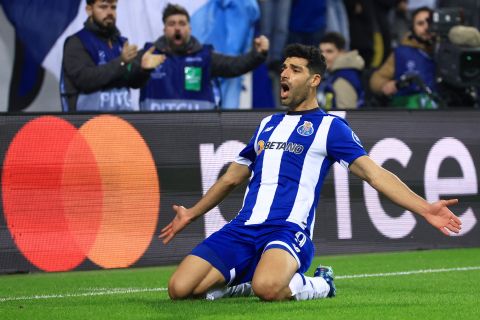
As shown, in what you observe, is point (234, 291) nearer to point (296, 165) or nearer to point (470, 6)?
point (296, 165)

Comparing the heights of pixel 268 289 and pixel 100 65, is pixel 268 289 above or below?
below

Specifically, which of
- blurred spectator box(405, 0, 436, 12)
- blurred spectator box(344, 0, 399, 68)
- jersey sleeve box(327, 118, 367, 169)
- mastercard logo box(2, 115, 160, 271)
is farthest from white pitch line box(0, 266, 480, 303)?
blurred spectator box(405, 0, 436, 12)

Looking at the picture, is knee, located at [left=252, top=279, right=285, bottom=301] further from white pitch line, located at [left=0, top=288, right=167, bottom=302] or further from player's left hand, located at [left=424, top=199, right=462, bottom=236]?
white pitch line, located at [left=0, top=288, right=167, bottom=302]

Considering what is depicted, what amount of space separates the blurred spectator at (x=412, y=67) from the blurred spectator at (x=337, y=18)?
2141 mm

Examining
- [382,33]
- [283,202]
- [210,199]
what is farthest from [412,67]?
[283,202]

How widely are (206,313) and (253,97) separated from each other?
28.8ft

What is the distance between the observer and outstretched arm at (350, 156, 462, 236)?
7664mm

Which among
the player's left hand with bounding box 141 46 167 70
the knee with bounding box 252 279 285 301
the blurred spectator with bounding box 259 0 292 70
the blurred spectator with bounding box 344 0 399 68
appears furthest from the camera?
the blurred spectator with bounding box 344 0 399 68

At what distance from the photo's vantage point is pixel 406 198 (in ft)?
26.9

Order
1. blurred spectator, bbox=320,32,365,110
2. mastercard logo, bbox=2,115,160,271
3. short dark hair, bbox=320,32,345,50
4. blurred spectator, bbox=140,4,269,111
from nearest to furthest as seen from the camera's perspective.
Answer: mastercard logo, bbox=2,115,160,271
blurred spectator, bbox=140,4,269,111
blurred spectator, bbox=320,32,365,110
short dark hair, bbox=320,32,345,50

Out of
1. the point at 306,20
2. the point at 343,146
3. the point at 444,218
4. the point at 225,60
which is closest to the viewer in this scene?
the point at 444,218

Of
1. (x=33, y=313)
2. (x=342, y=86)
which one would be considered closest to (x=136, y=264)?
(x=33, y=313)

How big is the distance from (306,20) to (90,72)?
508cm

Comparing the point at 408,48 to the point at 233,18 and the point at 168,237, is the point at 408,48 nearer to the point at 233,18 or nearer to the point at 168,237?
the point at 233,18
